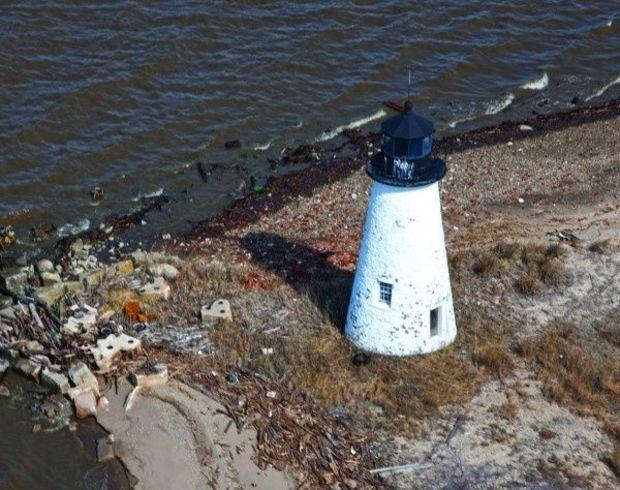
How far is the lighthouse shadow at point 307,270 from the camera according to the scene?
2441cm

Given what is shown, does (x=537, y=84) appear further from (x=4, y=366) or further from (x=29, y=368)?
(x=4, y=366)

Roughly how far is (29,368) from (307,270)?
7.38 metres

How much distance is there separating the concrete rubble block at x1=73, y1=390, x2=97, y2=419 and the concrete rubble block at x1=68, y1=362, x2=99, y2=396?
0.63ft

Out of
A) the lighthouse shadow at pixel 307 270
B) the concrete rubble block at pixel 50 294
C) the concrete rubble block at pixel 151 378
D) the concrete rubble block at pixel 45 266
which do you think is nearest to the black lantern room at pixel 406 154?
the lighthouse shadow at pixel 307 270

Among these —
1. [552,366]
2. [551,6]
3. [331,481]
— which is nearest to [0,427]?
[331,481]

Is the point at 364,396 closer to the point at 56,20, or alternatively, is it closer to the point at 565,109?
the point at 565,109

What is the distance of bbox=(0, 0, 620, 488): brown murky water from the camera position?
33.7 meters

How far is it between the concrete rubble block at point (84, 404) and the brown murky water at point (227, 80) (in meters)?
9.87

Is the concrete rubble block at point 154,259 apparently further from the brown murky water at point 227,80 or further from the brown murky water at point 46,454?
the brown murky water at point 46,454

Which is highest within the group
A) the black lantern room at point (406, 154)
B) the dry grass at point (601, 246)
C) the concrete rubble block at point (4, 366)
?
the black lantern room at point (406, 154)

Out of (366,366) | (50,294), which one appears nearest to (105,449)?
(50,294)

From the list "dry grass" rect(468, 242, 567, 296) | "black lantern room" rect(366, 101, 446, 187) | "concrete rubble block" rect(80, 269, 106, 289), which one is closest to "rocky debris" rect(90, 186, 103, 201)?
"concrete rubble block" rect(80, 269, 106, 289)

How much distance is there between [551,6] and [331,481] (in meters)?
31.9

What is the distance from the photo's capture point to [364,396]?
71.6 ft
